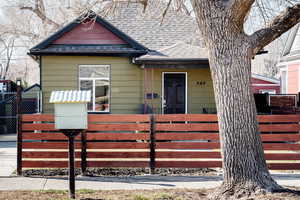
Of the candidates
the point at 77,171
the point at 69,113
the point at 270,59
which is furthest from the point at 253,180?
the point at 270,59

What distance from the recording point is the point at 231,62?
6.60m

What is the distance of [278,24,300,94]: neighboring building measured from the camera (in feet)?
59.7

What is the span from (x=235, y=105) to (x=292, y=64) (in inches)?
519

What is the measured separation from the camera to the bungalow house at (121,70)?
14344mm

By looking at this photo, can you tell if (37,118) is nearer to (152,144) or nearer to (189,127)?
(152,144)

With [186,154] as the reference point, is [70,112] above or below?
above

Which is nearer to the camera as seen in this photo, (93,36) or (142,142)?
(142,142)

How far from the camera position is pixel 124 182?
7938 mm

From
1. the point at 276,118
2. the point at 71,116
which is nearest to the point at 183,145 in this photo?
the point at 276,118

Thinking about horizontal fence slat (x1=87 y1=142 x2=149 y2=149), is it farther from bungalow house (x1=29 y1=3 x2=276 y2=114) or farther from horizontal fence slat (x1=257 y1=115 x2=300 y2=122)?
bungalow house (x1=29 y1=3 x2=276 y2=114)

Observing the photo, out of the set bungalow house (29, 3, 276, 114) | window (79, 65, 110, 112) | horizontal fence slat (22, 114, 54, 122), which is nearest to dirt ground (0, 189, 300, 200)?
horizontal fence slat (22, 114, 54, 122)

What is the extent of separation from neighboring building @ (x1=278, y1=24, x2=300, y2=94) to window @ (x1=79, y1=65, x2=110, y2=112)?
28.9ft

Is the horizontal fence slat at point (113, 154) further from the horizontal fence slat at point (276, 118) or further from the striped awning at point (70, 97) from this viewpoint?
the horizontal fence slat at point (276, 118)

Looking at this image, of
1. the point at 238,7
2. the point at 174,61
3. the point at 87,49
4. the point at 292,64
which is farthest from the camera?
the point at 292,64
